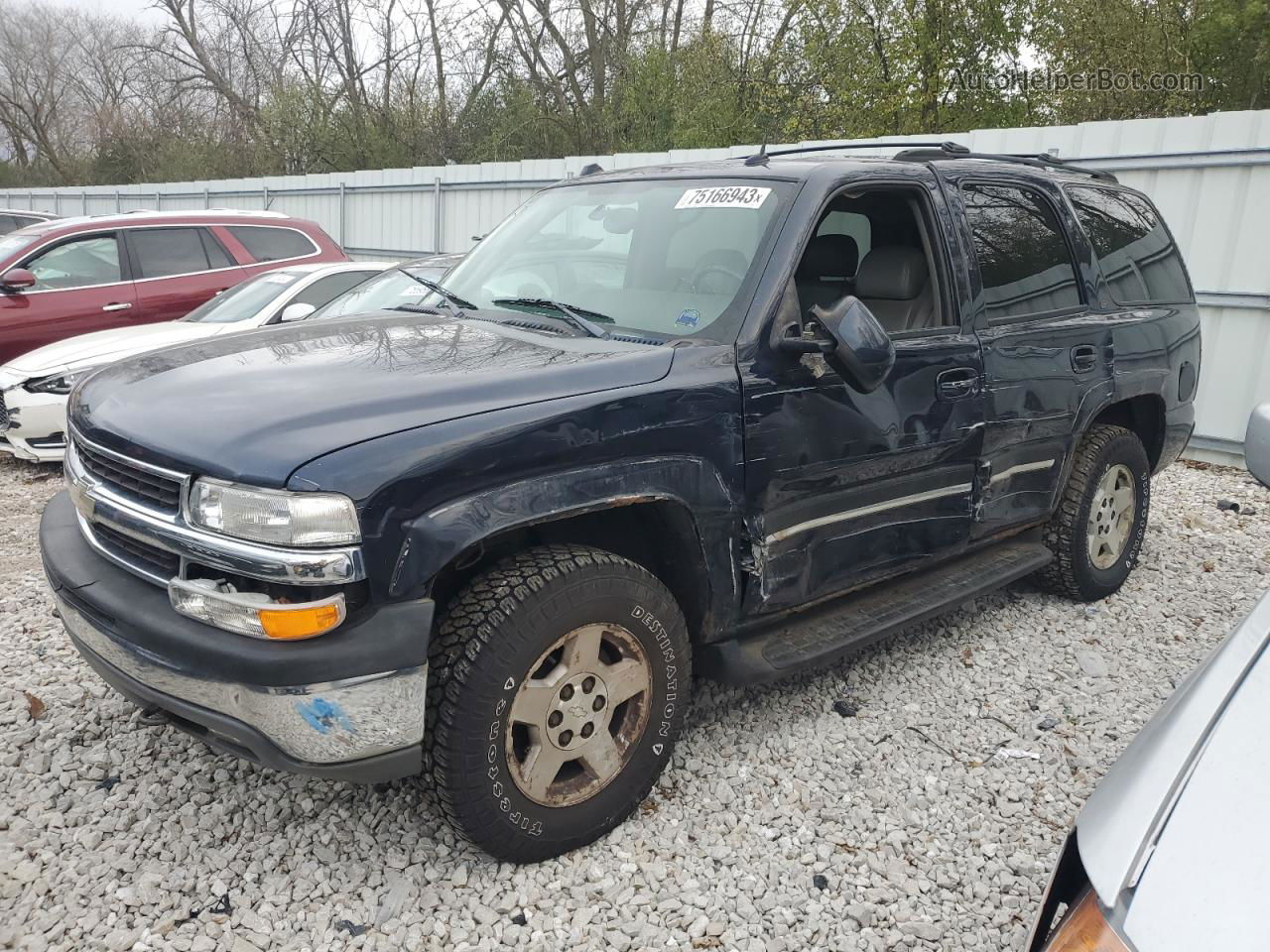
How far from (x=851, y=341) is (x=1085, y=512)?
2.23m

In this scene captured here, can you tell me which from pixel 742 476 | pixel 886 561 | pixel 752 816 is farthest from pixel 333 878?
pixel 886 561

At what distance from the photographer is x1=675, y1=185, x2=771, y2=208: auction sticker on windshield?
323 centimetres

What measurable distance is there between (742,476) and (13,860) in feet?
7.63

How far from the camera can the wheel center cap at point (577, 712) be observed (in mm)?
2600

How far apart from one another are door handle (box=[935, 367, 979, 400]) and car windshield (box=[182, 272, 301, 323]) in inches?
209

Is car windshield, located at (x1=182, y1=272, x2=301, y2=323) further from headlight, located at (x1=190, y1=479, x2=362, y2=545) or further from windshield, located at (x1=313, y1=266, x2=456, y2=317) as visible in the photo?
headlight, located at (x1=190, y1=479, x2=362, y2=545)

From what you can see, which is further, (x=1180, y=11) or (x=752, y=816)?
(x=1180, y=11)

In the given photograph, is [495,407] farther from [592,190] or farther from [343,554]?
[592,190]

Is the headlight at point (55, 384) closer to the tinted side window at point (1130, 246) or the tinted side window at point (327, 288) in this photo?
the tinted side window at point (327, 288)

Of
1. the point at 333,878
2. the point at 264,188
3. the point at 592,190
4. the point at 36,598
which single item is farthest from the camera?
the point at 264,188

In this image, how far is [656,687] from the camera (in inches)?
110

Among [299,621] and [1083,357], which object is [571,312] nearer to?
[299,621]

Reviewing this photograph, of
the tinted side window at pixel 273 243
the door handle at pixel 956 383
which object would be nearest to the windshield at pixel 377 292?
the tinted side window at pixel 273 243

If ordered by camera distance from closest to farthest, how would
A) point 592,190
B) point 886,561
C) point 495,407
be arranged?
point 495,407 < point 886,561 < point 592,190
